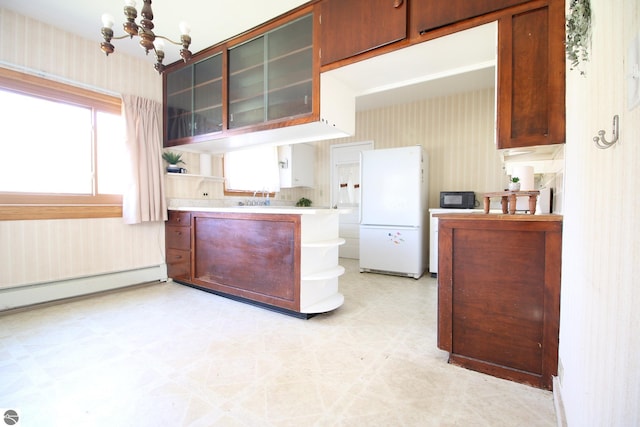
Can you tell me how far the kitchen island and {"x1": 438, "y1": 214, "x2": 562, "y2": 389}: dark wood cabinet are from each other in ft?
3.27

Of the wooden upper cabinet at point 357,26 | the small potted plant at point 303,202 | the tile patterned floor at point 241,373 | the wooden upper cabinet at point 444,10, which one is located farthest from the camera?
the small potted plant at point 303,202

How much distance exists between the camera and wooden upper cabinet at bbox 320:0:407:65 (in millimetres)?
1908

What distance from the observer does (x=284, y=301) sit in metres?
2.40

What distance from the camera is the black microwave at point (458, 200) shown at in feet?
12.3

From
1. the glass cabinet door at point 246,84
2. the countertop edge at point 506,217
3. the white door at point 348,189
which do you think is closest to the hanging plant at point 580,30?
the countertop edge at point 506,217

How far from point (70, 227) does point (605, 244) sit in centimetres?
386

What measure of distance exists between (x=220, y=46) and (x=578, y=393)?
142 inches

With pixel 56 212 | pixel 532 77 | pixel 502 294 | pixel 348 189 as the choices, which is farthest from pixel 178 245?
pixel 532 77

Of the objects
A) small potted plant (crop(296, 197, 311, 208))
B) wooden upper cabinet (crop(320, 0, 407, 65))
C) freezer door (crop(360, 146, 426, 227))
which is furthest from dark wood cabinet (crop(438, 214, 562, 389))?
small potted plant (crop(296, 197, 311, 208))

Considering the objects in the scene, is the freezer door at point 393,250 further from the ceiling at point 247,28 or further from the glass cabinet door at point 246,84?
the glass cabinet door at point 246,84

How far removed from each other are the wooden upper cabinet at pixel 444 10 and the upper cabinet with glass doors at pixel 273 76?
0.88m

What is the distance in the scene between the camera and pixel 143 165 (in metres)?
3.17

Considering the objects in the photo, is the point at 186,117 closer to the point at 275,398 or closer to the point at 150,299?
the point at 150,299

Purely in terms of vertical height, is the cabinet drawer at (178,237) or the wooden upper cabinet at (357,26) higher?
the wooden upper cabinet at (357,26)
